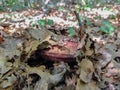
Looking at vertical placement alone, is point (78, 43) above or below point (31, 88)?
above

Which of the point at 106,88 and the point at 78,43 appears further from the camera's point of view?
the point at 78,43

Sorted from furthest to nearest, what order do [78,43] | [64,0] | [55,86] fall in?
[64,0] → [78,43] → [55,86]

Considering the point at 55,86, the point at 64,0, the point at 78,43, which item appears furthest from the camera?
the point at 64,0

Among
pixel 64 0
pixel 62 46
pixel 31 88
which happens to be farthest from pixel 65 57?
pixel 64 0

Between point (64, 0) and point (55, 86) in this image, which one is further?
point (64, 0)

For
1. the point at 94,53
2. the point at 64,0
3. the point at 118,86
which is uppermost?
the point at 94,53

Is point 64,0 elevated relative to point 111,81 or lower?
lower

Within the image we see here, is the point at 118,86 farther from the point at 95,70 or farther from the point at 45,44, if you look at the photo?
the point at 45,44

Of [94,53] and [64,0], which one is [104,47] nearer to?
[94,53]

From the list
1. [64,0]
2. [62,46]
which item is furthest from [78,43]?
[64,0]
